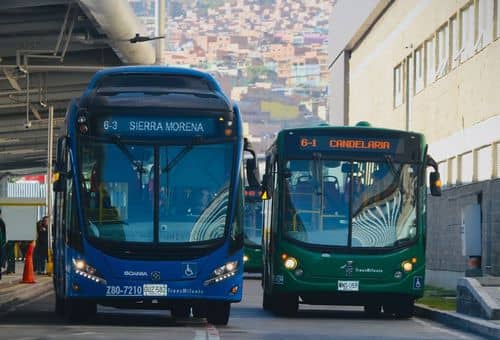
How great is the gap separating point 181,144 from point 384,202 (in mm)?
5239

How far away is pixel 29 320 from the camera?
23828mm

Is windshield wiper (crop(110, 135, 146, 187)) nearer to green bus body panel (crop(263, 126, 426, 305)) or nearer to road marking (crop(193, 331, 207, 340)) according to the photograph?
road marking (crop(193, 331, 207, 340))

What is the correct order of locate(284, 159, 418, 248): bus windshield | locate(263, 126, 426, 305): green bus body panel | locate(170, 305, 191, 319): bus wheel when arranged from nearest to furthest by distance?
locate(170, 305, 191, 319): bus wheel < locate(263, 126, 426, 305): green bus body panel < locate(284, 159, 418, 248): bus windshield

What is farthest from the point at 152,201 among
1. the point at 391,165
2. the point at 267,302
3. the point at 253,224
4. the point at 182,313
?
the point at 253,224

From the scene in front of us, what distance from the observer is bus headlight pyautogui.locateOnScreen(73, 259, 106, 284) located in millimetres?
21422

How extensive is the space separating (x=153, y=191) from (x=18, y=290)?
40.9ft

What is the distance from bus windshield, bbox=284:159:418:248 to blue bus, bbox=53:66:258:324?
12.7 ft

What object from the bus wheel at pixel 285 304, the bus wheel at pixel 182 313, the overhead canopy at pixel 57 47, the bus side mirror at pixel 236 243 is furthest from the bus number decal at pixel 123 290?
the overhead canopy at pixel 57 47

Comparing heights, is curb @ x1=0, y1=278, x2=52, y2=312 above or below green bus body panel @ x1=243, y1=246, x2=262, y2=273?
below

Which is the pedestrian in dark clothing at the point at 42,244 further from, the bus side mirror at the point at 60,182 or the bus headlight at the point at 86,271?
the bus headlight at the point at 86,271

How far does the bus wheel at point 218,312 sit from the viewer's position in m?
22.7

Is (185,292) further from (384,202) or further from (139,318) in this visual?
(384,202)

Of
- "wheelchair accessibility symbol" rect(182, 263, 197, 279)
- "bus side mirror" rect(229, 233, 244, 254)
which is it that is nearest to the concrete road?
"wheelchair accessibility symbol" rect(182, 263, 197, 279)

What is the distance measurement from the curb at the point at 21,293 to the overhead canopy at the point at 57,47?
6.12 meters
